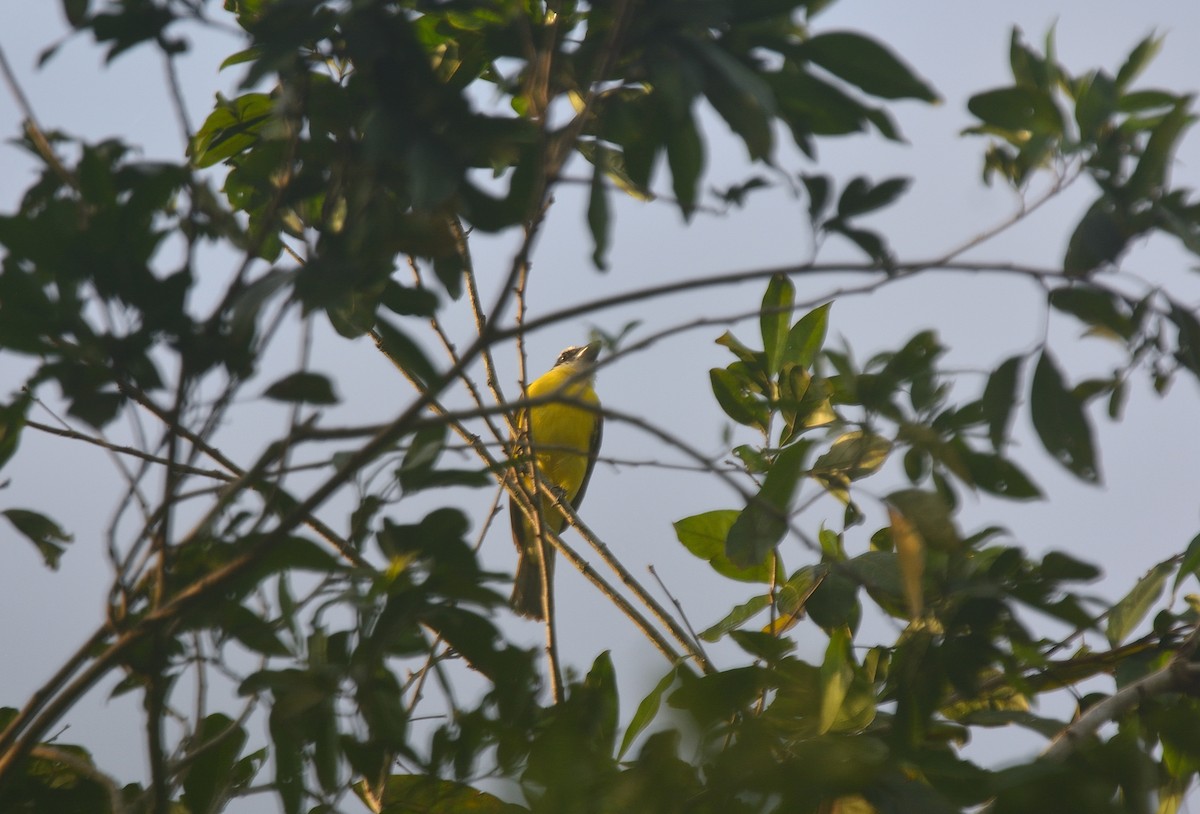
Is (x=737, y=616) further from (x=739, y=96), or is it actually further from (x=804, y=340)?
(x=739, y=96)

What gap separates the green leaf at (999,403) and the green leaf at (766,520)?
1.02 ft

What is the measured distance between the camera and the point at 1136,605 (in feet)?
7.57

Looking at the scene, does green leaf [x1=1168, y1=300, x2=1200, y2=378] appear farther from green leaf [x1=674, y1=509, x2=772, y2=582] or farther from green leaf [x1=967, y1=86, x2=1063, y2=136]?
green leaf [x1=674, y1=509, x2=772, y2=582]

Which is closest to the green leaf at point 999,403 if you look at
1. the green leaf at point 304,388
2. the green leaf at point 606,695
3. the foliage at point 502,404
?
the foliage at point 502,404

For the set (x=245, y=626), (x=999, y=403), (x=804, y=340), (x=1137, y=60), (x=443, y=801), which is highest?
(x=804, y=340)

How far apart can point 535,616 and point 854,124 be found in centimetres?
454

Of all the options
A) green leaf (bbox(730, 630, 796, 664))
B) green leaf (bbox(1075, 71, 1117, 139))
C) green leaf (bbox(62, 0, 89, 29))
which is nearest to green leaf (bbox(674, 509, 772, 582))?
green leaf (bbox(730, 630, 796, 664))

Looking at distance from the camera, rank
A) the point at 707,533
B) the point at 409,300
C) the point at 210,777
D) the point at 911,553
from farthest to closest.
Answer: the point at 707,533
the point at 210,777
the point at 409,300
the point at 911,553

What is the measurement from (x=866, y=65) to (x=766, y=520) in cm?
72

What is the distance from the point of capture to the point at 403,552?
1557 mm

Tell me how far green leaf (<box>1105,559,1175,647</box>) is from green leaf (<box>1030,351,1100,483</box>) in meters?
1.01

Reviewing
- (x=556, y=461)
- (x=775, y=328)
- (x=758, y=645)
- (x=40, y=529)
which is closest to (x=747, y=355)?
(x=775, y=328)

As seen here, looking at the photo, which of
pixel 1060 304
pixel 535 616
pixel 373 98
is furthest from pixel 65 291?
pixel 535 616

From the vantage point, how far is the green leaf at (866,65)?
1.28 meters
